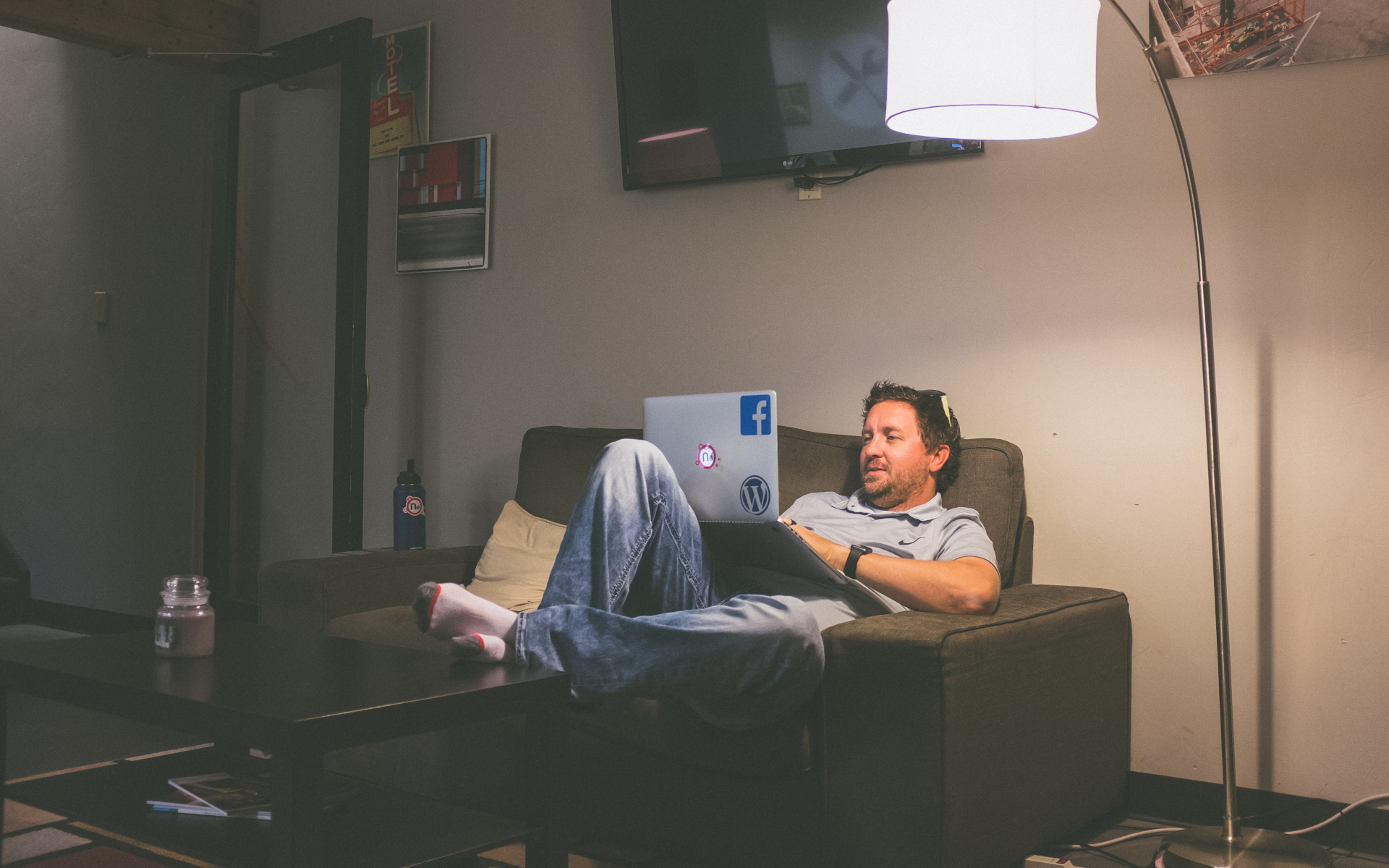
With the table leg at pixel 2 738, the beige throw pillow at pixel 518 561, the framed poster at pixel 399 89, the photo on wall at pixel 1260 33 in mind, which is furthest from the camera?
the framed poster at pixel 399 89

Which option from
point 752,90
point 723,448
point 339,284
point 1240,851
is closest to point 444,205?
point 339,284

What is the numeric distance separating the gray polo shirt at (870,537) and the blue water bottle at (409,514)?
130 centimetres

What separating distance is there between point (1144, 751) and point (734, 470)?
3.73 feet

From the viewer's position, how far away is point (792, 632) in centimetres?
167

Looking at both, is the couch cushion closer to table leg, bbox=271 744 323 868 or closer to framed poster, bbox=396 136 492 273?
framed poster, bbox=396 136 492 273

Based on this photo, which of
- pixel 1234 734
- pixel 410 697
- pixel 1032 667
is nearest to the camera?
pixel 410 697

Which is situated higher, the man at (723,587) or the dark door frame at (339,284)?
the dark door frame at (339,284)

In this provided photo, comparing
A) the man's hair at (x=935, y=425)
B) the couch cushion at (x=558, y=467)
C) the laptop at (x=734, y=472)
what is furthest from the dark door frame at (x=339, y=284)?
the man's hair at (x=935, y=425)

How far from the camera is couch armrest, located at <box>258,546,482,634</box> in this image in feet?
7.64

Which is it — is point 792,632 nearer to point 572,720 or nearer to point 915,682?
point 915,682

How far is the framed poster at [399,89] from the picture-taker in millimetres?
3555

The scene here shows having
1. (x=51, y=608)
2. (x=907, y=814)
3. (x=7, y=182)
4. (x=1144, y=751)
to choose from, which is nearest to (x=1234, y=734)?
(x=1144, y=751)

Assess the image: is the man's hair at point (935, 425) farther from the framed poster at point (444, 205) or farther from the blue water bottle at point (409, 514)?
the framed poster at point (444, 205)

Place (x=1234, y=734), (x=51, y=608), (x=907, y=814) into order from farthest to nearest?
(x=51, y=608) → (x=1234, y=734) → (x=907, y=814)
